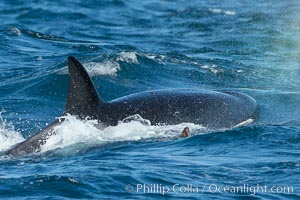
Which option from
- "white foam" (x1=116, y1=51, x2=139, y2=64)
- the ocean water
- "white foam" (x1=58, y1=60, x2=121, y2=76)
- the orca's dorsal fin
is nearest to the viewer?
the ocean water

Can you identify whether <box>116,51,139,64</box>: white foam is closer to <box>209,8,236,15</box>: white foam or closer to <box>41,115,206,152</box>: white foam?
<box>41,115,206,152</box>: white foam

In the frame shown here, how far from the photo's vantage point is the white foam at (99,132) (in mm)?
12781

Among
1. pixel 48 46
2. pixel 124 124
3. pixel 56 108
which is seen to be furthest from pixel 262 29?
pixel 124 124

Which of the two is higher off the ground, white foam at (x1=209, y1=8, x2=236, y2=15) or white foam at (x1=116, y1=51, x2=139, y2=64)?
white foam at (x1=209, y1=8, x2=236, y2=15)

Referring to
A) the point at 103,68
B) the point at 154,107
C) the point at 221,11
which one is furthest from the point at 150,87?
the point at 221,11

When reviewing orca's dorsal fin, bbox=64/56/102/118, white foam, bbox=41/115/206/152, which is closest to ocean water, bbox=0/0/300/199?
white foam, bbox=41/115/206/152

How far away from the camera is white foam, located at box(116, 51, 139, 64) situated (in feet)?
70.2

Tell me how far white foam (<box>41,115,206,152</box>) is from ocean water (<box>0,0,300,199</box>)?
0.02 meters

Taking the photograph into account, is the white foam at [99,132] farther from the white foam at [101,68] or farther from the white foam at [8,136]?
the white foam at [101,68]

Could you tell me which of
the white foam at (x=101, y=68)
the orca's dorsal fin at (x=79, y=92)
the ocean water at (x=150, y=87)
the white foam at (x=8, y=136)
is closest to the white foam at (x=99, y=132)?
the ocean water at (x=150, y=87)

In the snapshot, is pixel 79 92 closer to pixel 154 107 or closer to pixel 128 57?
pixel 154 107

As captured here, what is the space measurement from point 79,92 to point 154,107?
1.80 m

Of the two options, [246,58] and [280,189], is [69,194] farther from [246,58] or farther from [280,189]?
[246,58]

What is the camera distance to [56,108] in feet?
55.7
